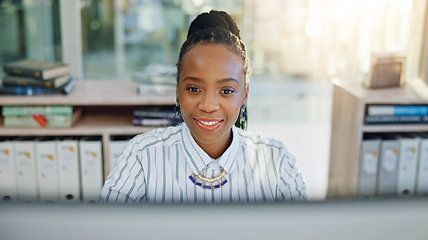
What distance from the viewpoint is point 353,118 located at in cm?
262

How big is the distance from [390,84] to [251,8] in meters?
2.67

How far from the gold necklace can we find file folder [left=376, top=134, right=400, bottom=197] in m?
1.87

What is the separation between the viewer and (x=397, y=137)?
2.71 m

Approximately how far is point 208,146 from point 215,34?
252 millimetres

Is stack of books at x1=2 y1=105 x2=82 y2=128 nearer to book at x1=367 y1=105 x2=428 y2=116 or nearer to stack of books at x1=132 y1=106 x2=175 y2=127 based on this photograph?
stack of books at x1=132 y1=106 x2=175 y2=127

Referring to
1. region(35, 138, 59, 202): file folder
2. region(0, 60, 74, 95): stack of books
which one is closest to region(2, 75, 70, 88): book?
region(0, 60, 74, 95): stack of books

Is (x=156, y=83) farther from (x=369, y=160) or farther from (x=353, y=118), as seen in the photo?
(x=369, y=160)

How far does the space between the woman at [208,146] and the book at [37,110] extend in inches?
54.4

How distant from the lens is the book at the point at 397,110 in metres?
2.56

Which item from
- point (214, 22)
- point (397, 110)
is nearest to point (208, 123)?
point (214, 22)

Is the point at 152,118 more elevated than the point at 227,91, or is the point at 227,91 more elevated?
the point at 227,91

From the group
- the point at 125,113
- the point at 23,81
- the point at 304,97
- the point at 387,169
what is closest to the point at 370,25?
the point at 304,97

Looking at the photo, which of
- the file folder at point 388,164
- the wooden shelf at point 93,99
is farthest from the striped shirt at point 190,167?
the file folder at point 388,164

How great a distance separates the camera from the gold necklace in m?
0.97
